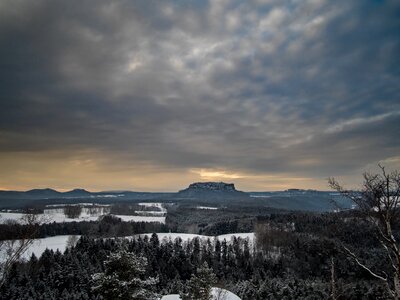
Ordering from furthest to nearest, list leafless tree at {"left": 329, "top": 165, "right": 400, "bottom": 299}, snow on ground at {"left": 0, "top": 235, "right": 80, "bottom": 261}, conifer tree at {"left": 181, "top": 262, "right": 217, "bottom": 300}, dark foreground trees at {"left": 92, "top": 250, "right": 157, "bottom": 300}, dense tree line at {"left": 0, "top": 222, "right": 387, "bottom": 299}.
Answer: snow on ground at {"left": 0, "top": 235, "right": 80, "bottom": 261}, dense tree line at {"left": 0, "top": 222, "right": 387, "bottom": 299}, conifer tree at {"left": 181, "top": 262, "right": 217, "bottom": 300}, dark foreground trees at {"left": 92, "top": 250, "right": 157, "bottom": 300}, leafless tree at {"left": 329, "top": 165, "right": 400, "bottom": 299}

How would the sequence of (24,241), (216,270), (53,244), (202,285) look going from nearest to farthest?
(24,241) < (202,285) < (216,270) < (53,244)

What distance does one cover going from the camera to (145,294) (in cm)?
2594

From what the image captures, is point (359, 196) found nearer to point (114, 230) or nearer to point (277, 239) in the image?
point (277, 239)

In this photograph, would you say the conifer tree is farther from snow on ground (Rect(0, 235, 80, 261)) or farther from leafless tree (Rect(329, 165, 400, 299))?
snow on ground (Rect(0, 235, 80, 261))

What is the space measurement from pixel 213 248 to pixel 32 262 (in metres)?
75.6

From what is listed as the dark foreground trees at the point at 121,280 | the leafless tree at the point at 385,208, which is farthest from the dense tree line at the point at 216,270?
the leafless tree at the point at 385,208

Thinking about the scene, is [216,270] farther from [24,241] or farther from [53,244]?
[24,241]

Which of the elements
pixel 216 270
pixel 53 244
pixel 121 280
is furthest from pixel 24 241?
pixel 53 244

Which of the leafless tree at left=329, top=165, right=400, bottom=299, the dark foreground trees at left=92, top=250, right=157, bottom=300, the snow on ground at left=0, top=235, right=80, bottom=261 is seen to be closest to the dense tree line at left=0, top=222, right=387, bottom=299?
the snow on ground at left=0, top=235, right=80, bottom=261

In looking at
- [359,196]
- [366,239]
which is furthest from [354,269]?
[359,196]

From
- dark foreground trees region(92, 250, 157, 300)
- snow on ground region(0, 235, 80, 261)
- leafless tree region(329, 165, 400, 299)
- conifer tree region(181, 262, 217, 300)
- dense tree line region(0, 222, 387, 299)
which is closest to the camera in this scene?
leafless tree region(329, 165, 400, 299)

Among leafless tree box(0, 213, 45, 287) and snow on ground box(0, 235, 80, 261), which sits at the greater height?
leafless tree box(0, 213, 45, 287)

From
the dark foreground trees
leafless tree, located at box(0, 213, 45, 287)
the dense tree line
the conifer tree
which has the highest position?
leafless tree, located at box(0, 213, 45, 287)

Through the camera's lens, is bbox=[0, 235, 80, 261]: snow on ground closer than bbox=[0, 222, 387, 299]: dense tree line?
No
